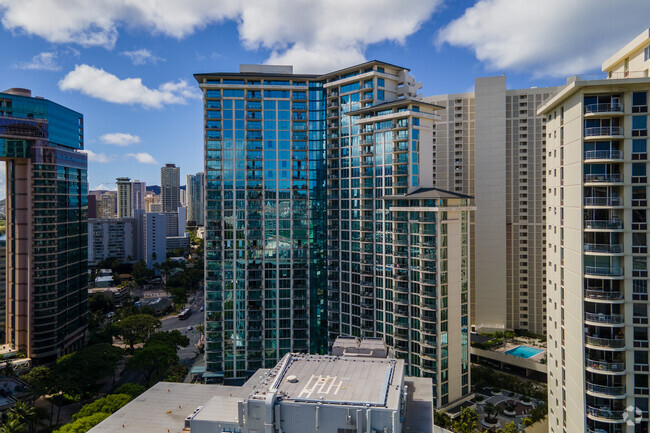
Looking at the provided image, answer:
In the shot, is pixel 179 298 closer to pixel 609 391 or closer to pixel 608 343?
pixel 609 391

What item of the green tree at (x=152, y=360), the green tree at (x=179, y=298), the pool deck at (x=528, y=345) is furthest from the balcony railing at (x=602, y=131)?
the green tree at (x=179, y=298)

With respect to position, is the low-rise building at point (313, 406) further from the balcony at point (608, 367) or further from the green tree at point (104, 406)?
the balcony at point (608, 367)

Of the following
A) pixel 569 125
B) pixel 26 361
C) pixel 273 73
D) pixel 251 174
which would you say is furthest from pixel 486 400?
pixel 26 361

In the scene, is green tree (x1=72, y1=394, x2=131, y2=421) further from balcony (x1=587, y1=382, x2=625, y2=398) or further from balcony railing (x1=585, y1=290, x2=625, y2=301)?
balcony railing (x1=585, y1=290, x2=625, y2=301)

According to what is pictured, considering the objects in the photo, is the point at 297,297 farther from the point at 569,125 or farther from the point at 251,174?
the point at 569,125

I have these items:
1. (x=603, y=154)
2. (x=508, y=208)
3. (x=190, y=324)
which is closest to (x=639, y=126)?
(x=603, y=154)

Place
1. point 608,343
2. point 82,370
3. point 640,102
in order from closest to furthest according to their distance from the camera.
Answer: point 640,102 < point 608,343 < point 82,370
